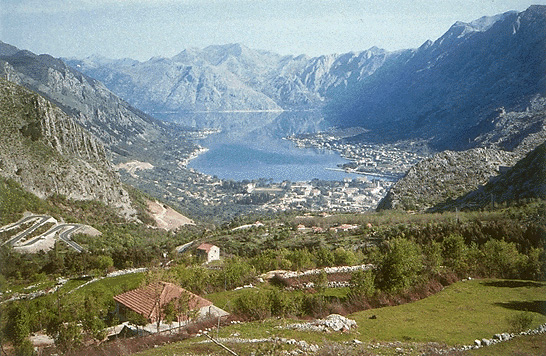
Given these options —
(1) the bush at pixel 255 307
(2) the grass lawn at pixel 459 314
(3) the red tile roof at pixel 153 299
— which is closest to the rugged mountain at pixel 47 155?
(3) the red tile roof at pixel 153 299

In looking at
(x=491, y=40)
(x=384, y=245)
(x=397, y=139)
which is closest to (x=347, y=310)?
(x=384, y=245)

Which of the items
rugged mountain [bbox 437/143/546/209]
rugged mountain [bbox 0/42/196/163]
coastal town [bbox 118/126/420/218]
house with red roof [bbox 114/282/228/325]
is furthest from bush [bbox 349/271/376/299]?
rugged mountain [bbox 0/42/196/163]

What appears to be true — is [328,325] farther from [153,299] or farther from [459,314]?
[153,299]

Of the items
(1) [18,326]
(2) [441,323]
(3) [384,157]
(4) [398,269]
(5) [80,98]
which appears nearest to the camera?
(1) [18,326]

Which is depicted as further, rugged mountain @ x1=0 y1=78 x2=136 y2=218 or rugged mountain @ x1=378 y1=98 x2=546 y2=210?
rugged mountain @ x1=378 y1=98 x2=546 y2=210

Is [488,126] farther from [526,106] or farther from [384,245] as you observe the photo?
[384,245]

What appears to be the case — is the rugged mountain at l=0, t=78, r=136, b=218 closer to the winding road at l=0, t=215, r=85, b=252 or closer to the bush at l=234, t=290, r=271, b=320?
the winding road at l=0, t=215, r=85, b=252

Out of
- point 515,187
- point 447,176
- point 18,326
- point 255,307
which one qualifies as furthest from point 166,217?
point 18,326

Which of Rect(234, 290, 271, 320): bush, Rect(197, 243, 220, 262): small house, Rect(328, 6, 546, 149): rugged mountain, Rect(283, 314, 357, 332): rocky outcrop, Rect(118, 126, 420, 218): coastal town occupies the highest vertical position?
Rect(328, 6, 546, 149): rugged mountain
